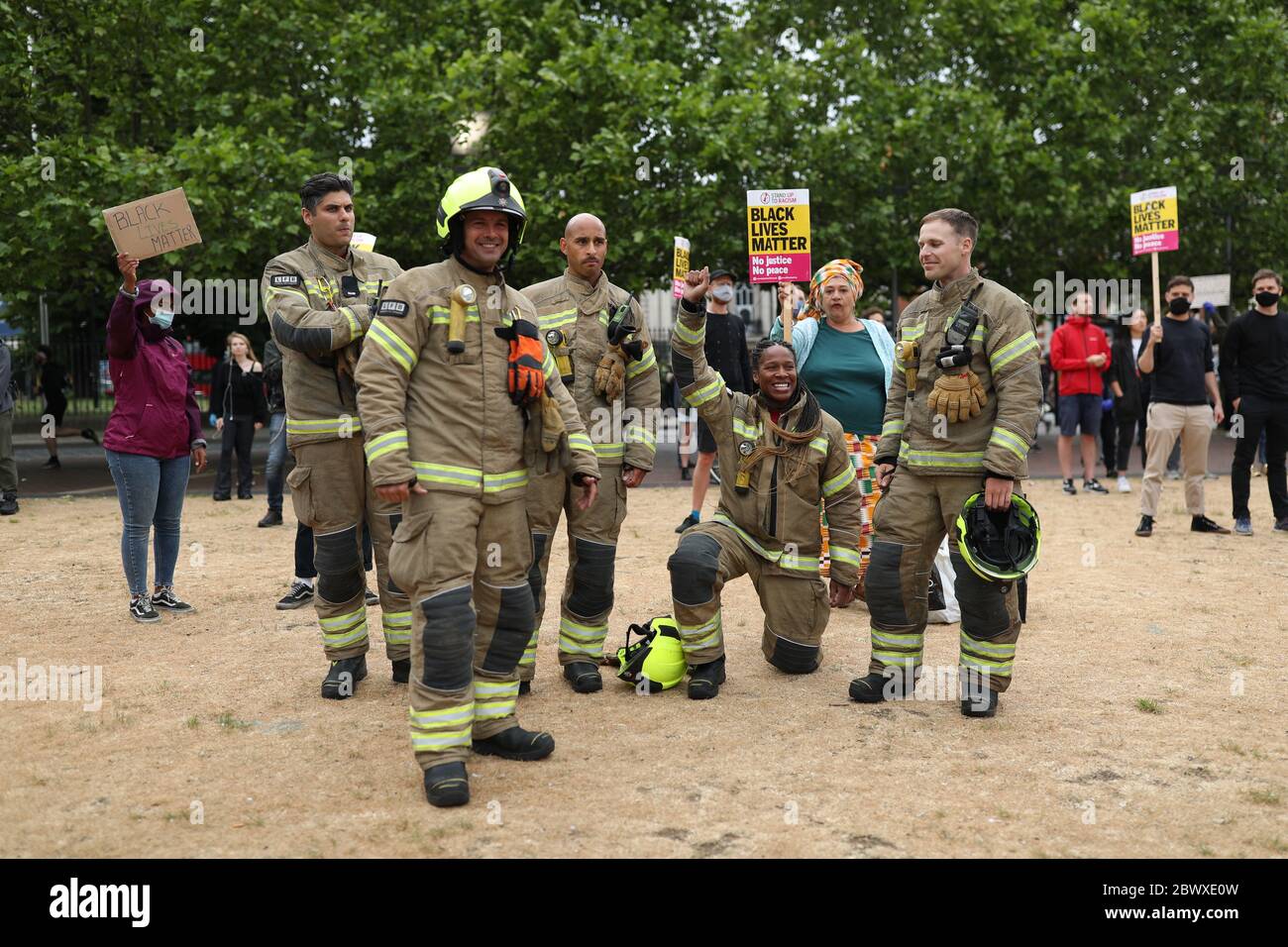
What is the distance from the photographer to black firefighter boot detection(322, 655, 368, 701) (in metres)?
5.91

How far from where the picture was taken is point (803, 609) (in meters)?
6.27

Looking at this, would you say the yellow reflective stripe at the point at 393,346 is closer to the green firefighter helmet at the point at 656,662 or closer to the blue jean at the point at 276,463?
the green firefighter helmet at the point at 656,662

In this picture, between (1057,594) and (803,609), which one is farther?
(1057,594)

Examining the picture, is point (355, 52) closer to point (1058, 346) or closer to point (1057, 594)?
point (1058, 346)

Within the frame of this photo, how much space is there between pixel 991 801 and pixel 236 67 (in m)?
17.6

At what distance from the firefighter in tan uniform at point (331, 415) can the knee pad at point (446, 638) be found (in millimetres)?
1266

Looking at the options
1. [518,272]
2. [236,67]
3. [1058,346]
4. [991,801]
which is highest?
[236,67]

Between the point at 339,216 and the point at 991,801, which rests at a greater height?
the point at 339,216

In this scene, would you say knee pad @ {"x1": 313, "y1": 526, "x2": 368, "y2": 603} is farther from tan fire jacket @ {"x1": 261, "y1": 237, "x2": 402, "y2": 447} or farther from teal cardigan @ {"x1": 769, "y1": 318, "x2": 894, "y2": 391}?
teal cardigan @ {"x1": 769, "y1": 318, "x2": 894, "y2": 391}

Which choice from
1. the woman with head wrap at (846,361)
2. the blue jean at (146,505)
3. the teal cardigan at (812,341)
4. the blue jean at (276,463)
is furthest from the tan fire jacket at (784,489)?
the blue jean at (276,463)

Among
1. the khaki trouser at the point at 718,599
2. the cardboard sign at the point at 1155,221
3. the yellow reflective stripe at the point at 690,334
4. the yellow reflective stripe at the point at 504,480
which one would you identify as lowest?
the khaki trouser at the point at 718,599

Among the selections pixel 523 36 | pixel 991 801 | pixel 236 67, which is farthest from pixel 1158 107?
pixel 991 801

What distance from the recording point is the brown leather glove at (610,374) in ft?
19.5

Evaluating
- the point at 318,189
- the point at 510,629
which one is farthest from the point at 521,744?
the point at 318,189
